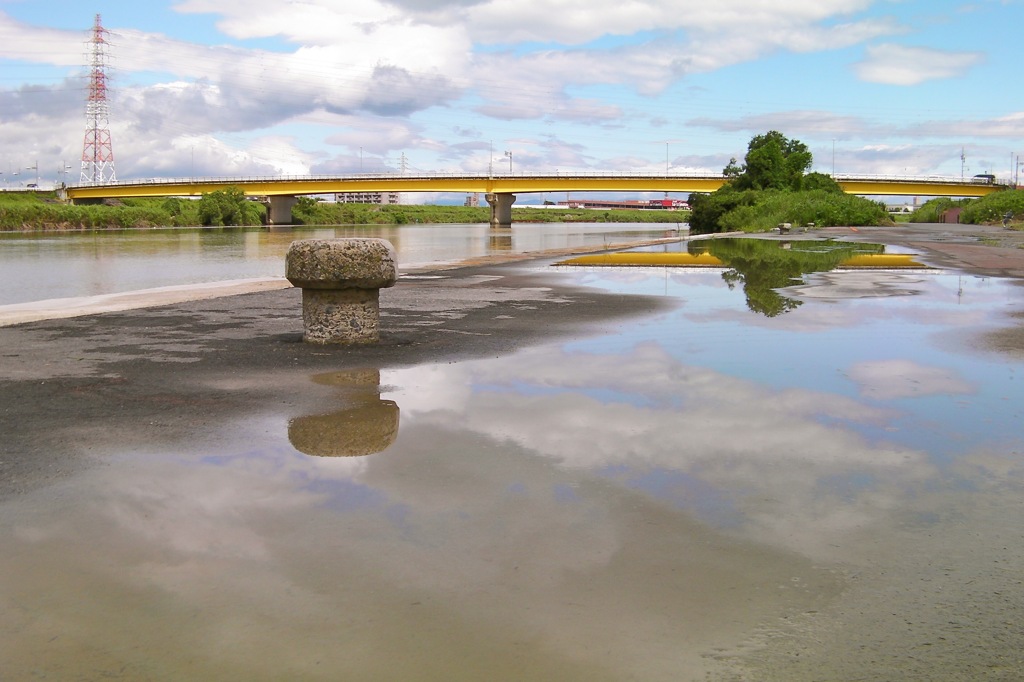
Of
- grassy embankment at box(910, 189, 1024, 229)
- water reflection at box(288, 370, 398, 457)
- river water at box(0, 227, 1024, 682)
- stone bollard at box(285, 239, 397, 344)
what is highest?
grassy embankment at box(910, 189, 1024, 229)

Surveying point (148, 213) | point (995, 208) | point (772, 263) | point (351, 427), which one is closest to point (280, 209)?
point (148, 213)

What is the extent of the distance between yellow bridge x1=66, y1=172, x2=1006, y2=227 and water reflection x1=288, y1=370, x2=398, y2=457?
8966 centimetres

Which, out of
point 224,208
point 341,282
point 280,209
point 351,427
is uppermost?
point 280,209

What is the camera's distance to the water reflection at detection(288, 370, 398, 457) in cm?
535

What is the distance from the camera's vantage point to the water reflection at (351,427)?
5.35m

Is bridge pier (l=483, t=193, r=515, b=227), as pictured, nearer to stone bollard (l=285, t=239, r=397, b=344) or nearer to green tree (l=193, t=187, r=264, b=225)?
green tree (l=193, t=187, r=264, b=225)

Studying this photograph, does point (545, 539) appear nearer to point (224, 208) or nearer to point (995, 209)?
point (995, 209)

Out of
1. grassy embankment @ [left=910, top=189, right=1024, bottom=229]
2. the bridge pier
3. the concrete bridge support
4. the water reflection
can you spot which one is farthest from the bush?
the concrete bridge support

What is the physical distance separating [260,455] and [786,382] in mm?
4253

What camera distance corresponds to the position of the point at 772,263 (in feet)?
74.7

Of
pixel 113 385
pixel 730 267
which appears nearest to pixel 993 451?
pixel 113 385

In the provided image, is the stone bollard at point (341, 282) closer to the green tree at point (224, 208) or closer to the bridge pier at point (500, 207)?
the bridge pier at point (500, 207)

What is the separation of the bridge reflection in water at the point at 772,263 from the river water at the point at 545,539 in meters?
6.41

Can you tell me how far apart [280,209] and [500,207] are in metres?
27.3
